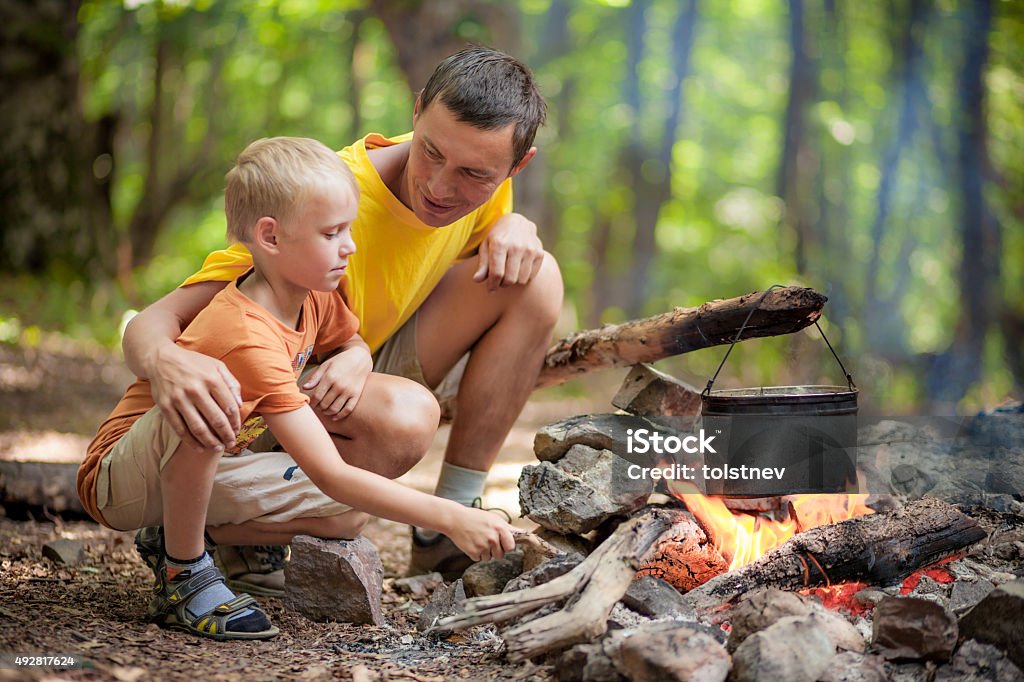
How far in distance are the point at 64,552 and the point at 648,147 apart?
11600mm

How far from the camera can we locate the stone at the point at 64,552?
2.79 metres

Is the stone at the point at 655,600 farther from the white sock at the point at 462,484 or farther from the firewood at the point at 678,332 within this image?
the white sock at the point at 462,484

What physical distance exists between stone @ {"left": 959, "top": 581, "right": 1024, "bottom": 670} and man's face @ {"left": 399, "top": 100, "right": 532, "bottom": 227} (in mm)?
1616

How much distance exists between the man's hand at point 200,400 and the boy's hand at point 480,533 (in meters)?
0.55

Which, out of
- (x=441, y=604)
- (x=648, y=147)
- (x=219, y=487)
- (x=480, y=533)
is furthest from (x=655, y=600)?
(x=648, y=147)

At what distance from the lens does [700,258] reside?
1642cm

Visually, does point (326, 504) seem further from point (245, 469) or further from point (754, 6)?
point (754, 6)

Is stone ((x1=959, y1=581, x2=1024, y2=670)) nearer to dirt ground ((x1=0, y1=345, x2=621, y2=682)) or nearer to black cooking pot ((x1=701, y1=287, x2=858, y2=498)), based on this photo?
black cooking pot ((x1=701, y1=287, x2=858, y2=498))

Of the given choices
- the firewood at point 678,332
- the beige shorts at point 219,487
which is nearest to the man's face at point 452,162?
the firewood at point 678,332

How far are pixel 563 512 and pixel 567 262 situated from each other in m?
14.8

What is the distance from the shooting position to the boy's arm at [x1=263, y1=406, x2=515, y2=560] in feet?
6.47

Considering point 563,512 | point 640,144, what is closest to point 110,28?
point 640,144

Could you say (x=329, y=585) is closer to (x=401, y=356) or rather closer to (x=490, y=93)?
(x=401, y=356)

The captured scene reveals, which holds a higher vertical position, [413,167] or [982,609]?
[413,167]
